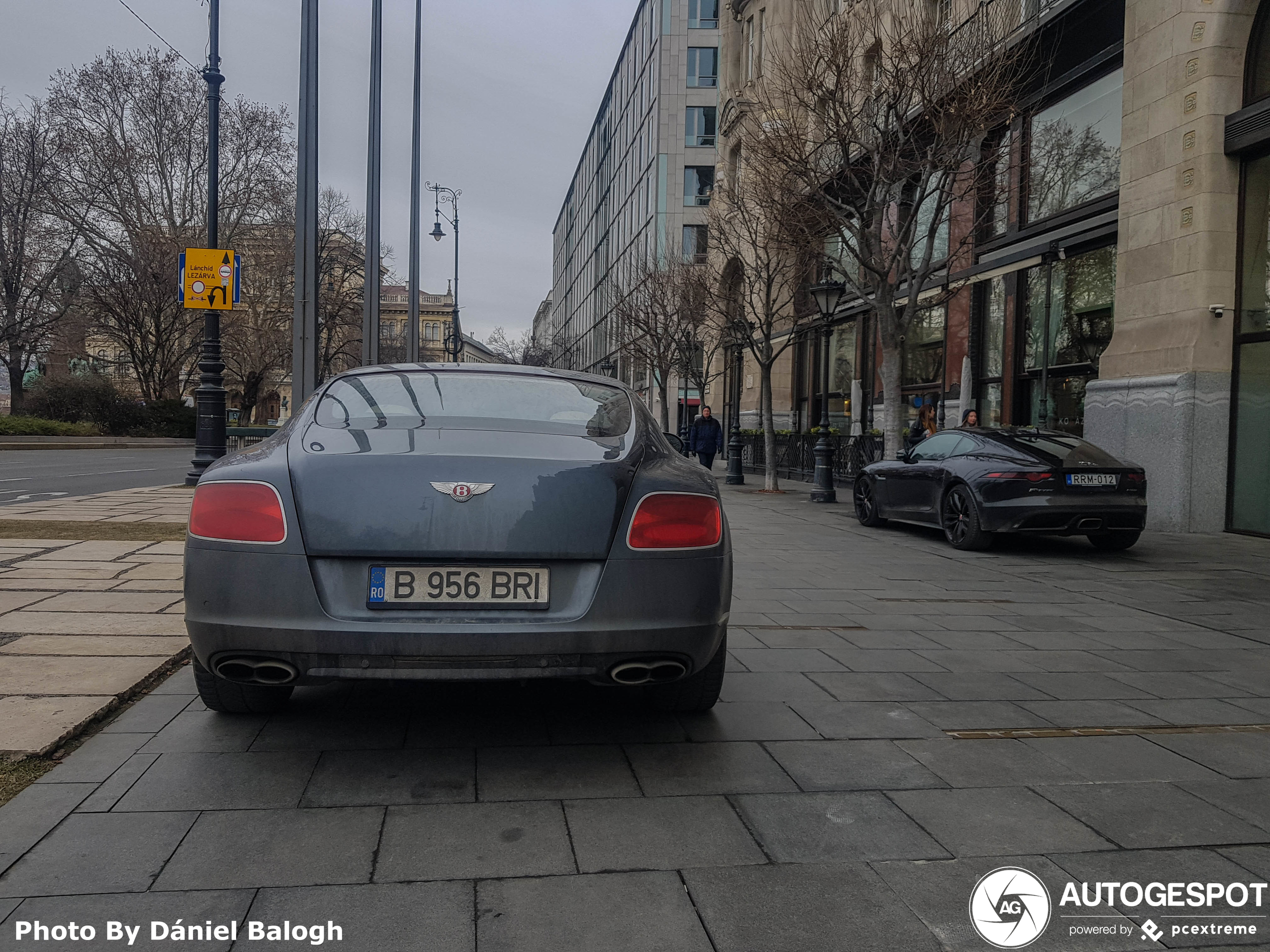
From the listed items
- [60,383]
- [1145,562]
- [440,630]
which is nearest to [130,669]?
[440,630]

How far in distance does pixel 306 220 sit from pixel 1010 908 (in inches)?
423

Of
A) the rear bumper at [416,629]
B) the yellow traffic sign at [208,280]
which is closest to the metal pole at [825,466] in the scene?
the yellow traffic sign at [208,280]

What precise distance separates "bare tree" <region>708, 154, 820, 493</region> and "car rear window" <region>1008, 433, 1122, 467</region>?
20.5 ft

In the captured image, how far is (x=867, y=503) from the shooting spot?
13266 millimetres

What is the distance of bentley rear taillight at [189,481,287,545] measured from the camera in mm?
3172

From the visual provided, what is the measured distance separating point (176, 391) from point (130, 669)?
147ft

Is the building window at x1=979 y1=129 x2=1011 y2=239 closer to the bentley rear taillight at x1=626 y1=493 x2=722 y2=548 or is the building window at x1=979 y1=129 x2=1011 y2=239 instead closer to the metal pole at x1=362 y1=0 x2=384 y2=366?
the metal pole at x1=362 y1=0 x2=384 y2=366

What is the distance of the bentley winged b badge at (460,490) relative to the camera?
315 cm

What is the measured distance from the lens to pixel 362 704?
413 cm

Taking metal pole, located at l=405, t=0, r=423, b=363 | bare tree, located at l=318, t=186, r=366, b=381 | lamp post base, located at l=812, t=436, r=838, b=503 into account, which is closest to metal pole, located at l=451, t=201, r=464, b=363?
bare tree, located at l=318, t=186, r=366, b=381

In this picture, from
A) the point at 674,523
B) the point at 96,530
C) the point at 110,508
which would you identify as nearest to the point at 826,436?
the point at 110,508

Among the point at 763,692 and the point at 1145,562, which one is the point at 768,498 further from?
the point at 763,692

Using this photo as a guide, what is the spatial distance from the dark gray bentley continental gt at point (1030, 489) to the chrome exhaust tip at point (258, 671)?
8096 mm

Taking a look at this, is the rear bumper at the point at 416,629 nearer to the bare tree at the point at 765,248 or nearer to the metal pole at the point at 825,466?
the bare tree at the point at 765,248
